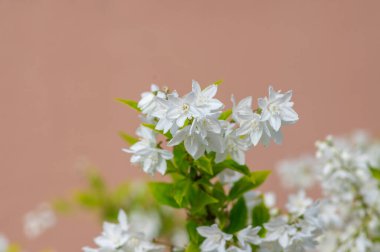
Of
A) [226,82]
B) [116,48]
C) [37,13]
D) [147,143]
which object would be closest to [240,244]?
[147,143]

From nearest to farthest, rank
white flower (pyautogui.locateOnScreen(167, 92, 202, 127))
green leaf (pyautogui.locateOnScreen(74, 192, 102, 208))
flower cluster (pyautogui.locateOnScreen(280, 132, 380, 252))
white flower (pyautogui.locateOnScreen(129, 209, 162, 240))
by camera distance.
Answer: white flower (pyautogui.locateOnScreen(167, 92, 202, 127))
flower cluster (pyautogui.locateOnScreen(280, 132, 380, 252))
white flower (pyautogui.locateOnScreen(129, 209, 162, 240))
green leaf (pyautogui.locateOnScreen(74, 192, 102, 208))

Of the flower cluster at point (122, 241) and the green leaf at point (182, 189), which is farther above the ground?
the green leaf at point (182, 189)

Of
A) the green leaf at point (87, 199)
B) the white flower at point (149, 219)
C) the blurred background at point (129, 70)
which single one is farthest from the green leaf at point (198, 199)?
the blurred background at point (129, 70)

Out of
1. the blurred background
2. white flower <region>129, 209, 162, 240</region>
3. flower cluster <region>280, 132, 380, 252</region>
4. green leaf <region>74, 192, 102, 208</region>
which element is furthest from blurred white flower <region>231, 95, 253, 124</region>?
the blurred background

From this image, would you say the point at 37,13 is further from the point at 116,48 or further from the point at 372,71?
the point at 372,71

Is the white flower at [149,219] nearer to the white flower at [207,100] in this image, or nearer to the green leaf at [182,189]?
the green leaf at [182,189]

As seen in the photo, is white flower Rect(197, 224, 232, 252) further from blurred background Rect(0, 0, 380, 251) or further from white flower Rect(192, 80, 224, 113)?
blurred background Rect(0, 0, 380, 251)

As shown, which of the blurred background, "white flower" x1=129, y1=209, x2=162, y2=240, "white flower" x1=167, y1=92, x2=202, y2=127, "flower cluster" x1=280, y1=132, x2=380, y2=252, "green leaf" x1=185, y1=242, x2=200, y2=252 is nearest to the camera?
"white flower" x1=167, y1=92, x2=202, y2=127

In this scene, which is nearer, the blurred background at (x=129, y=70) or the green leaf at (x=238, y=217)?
the green leaf at (x=238, y=217)
